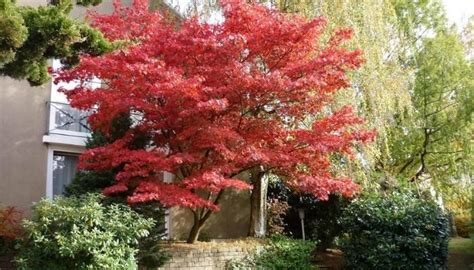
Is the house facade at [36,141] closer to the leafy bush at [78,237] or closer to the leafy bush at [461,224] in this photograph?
the leafy bush at [78,237]

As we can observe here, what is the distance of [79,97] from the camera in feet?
33.5

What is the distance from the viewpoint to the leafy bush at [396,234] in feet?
40.3

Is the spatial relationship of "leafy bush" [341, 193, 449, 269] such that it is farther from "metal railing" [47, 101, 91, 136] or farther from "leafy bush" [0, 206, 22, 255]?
"leafy bush" [0, 206, 22, 255]

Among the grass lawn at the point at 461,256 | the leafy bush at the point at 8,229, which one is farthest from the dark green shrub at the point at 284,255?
the grass lawn at the point at 461,256

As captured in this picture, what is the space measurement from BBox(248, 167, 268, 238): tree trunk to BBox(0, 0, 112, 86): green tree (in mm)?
6011

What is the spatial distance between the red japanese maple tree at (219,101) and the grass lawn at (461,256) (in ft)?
22.7

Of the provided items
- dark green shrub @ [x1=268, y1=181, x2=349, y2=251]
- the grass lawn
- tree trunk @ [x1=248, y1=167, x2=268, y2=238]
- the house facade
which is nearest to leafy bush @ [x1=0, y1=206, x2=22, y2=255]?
the house facade

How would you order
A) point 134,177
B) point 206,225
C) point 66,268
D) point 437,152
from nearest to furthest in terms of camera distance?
point 66,268 < point 134,177 < point 206,225 < point 437,152

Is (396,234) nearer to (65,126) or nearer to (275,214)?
(275,214)

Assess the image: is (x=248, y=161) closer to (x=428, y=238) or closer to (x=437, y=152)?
(x=428, y=238)

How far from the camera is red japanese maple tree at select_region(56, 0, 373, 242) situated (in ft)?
32.6

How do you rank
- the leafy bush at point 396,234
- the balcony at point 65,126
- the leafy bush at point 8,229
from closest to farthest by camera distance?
the leafy bush at point 8,229, the leafy bush at point 396,234, the balcony at point 65,126

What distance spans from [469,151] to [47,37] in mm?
13624

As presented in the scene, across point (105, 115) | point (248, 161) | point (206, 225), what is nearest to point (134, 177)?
point (105, 115)
